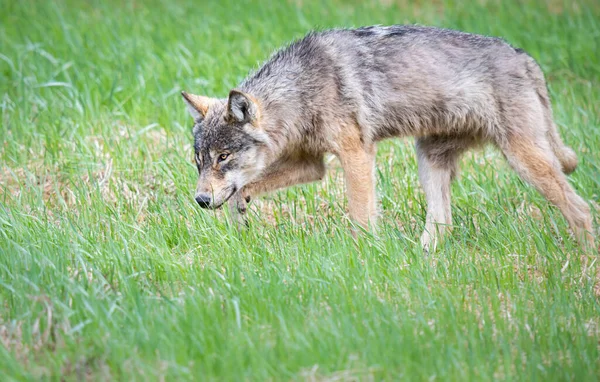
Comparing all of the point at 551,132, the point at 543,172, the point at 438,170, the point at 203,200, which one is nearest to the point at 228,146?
the point at 203,200

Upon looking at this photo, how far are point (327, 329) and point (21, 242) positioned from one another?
98.4 inches

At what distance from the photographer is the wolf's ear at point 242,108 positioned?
5.82 m

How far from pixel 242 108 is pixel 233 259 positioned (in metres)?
1.28

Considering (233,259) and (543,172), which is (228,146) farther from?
(543,172)

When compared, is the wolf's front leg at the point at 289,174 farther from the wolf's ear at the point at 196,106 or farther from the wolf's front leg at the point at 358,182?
the wolf's ear at the point at 196,106

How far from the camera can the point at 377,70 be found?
6430mm

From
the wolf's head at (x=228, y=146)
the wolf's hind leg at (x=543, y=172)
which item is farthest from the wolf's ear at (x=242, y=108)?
the wolf's hind leg at (x=543, y=172)

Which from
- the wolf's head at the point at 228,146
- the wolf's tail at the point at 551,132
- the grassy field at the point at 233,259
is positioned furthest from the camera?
the wolf's tail at the point at 551,132

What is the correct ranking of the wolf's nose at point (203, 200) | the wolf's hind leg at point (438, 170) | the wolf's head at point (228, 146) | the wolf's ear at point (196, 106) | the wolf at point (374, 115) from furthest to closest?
the wolf's hind leg at point (438, 170), the wolf's ear at point (196, 106), the wolf at point (374, 115), the wolf's head at point (228, 146), the wolf's nose at point (203, 200)

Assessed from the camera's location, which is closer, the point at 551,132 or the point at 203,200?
the point at 203,200

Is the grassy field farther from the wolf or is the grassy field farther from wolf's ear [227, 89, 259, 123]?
wolf's ear [227, 89, 259, 123]

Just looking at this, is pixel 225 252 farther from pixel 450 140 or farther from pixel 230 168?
pixel 450 140

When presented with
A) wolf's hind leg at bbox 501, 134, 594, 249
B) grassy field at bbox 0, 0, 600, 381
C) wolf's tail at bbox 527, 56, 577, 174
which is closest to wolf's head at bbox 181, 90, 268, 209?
grassy field at bbox 0, 0, 600, 381

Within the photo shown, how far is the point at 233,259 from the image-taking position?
5273mm
